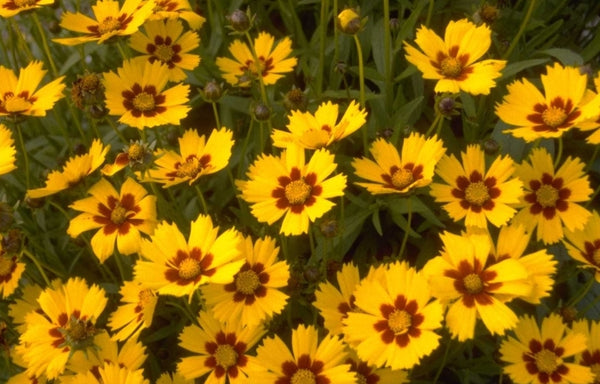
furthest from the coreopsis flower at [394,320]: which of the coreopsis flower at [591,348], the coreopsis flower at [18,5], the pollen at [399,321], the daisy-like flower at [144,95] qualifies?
the coreopsis flower at [18,5]

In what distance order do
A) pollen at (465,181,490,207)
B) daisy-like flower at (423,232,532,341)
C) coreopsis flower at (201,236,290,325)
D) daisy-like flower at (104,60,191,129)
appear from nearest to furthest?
daisy-like flower at (423,232,532,341)
coreopsis flower at (201,236,290,325)
pollen at (465,181,490,207)
daisy-like flower at (104,60,191,129)

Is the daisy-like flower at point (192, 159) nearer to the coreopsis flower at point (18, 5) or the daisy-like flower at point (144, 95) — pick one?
the daisy-like flower at point (144, 95)

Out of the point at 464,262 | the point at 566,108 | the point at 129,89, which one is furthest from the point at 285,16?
the point at 464,262

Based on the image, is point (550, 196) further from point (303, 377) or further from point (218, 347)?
point (218, 347)

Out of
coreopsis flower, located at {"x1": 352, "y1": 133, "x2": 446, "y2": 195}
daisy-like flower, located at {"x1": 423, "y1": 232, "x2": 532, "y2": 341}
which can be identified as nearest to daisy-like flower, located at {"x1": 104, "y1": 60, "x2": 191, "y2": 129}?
coreopsis flower, located at {"x1": 352, "y1": 133, "x2": 446, "y2": 195}

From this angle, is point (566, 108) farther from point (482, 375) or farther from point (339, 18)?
point (482, 375)

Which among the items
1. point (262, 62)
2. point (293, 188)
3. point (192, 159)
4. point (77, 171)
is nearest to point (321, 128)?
point (293, 188)

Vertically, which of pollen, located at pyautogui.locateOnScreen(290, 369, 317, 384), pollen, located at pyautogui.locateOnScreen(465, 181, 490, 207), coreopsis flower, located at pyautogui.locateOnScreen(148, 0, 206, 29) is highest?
coreopsis flower, located at pyautogui.locateOnScreen(148, 0, 206, 29)

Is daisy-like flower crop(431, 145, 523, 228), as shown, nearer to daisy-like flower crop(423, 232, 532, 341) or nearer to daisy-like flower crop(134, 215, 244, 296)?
daisy-like flower crop(423, 232, 532, 341)
